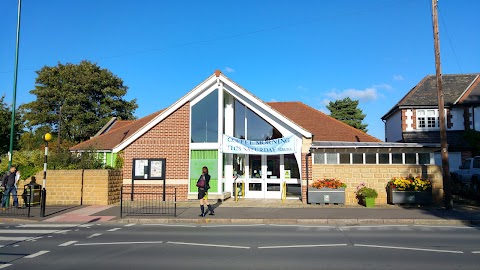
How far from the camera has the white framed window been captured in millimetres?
27316

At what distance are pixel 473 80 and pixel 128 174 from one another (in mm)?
26794

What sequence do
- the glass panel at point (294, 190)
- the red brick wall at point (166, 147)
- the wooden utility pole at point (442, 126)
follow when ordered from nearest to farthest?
1. the wooden utility pole at point (442, 126)
2. the glass panel at point (294, 190)
3. the red brick wall at point (166, 147)

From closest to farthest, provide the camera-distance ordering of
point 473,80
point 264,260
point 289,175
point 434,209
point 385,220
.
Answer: point 264,260, point 385,220, point 434,209, point 289,175, point 473,80

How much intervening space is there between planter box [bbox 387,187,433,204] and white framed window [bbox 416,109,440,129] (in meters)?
13.9

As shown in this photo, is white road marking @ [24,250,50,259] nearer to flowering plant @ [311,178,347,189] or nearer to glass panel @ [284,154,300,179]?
flowering plant @ [311,178,347,189]

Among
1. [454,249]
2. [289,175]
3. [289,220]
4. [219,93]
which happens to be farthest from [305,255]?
[219,93]

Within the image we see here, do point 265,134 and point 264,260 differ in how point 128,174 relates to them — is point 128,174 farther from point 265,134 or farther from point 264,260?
point 264,260

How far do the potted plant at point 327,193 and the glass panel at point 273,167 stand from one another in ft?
8.67

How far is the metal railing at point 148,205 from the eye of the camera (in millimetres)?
13688

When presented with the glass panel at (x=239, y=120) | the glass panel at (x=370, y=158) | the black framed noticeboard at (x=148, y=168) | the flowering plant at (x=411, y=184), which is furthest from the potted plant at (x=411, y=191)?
the black framed noticeboard at (x=148, y=168)

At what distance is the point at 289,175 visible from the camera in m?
18.0

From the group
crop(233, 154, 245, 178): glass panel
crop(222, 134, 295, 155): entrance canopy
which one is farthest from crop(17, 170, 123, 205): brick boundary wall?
crop(233, 154, 245, 178): glass panel

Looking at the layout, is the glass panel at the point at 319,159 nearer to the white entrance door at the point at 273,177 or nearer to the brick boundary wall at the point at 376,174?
the brick boundary wall at the point at 376,174

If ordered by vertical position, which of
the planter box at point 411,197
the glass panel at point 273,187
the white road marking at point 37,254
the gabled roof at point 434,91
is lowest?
the white road marking at point 37,254
